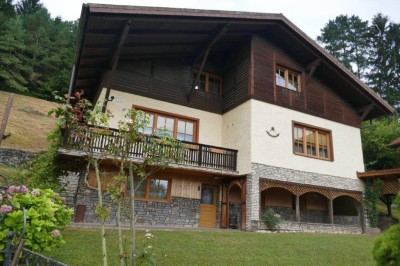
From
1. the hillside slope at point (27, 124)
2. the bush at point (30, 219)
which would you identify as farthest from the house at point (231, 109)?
the hillside slope at point (27, 124)

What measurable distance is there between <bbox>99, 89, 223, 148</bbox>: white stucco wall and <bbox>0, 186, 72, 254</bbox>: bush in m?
7.98

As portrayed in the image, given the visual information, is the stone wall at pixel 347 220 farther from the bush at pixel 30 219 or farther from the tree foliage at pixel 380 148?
the bush at pixel 30 219

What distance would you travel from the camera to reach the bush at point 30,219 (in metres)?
4.08

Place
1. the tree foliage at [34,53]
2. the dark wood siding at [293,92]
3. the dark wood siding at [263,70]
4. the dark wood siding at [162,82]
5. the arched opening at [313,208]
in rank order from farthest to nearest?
the tree foliage at [34,53] < the arched opening at [313,208] < the dark wood siding at [293,92] < the dark wood siding at [263,70] < the dark wood siding at [162,82]

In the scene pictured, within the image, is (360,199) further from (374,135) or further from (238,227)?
(374,135)

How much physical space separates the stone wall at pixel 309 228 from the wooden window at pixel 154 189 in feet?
11.9

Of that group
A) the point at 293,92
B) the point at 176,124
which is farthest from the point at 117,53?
the point at 293,92

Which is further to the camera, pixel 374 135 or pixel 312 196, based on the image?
pixel 374 135

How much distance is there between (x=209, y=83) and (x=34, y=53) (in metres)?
26.7

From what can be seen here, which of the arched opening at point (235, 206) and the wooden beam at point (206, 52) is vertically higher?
the wooden beam at point (206, 52)

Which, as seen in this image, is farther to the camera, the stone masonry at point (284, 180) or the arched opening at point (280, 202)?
the arched opening at point (280, 202)

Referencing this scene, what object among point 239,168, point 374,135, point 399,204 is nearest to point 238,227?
point 239,168

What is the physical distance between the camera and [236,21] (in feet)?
41.7

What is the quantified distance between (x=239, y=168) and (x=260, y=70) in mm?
4485
